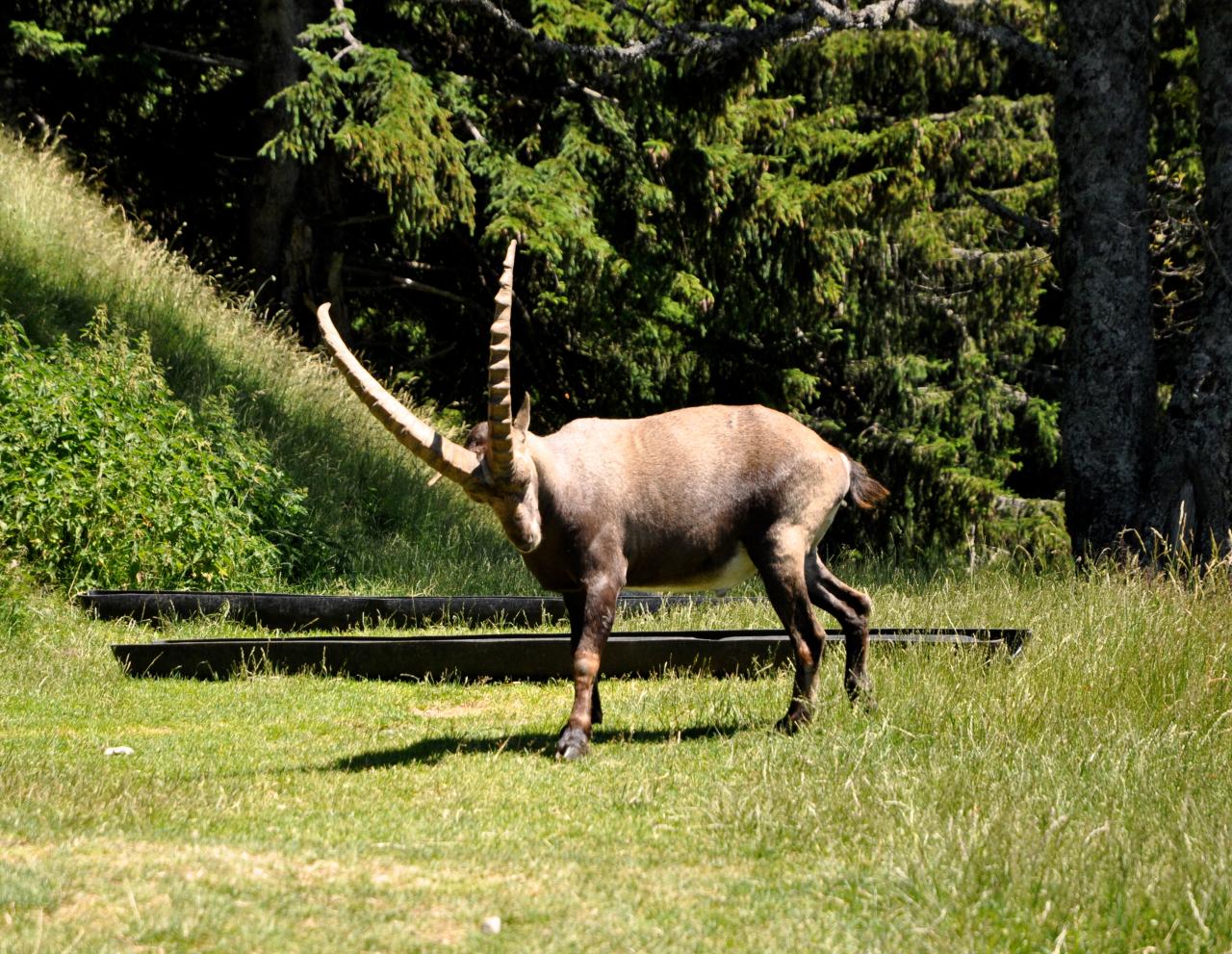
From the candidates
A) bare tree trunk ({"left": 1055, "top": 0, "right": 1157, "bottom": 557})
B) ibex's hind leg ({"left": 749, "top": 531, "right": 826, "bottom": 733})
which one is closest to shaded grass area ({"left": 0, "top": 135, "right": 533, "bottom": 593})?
bare tree trunk ({"left": 1055, "top": 0, "right": 1157, "bottom": 557})

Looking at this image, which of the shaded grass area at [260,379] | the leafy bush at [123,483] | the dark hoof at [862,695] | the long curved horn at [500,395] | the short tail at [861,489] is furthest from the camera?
the shaded grass area at [260,379]

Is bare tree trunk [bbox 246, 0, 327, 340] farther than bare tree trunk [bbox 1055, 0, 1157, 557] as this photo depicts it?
Yes

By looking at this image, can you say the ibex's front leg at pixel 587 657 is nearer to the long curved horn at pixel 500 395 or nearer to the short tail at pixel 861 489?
the long curved horn at pixel 500 395

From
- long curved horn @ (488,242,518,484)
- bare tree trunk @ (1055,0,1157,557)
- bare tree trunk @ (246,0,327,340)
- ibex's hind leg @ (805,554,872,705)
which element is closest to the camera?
long curved horn @ (488,242,518,484)

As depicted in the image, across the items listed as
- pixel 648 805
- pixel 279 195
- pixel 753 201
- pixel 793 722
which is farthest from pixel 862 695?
pixel 279 195

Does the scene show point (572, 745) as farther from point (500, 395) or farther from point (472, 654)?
point (472, 654)

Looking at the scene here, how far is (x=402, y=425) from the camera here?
6941mm

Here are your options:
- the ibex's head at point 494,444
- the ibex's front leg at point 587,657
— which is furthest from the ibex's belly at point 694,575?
the ibex's head at point 494,444

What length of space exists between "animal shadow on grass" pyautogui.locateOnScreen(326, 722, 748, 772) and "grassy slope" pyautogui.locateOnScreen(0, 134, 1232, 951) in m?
0.03

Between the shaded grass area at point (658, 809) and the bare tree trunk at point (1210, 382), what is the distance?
3863 millimetres

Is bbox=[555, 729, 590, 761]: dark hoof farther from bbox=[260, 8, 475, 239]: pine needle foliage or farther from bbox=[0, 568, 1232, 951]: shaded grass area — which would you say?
bbox=[260, 8, 475, 239]: pine needle foliage

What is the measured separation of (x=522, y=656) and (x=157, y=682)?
2403 millimetres

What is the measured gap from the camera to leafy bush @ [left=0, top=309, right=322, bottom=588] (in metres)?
11.5

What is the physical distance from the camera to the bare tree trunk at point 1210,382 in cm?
1295
